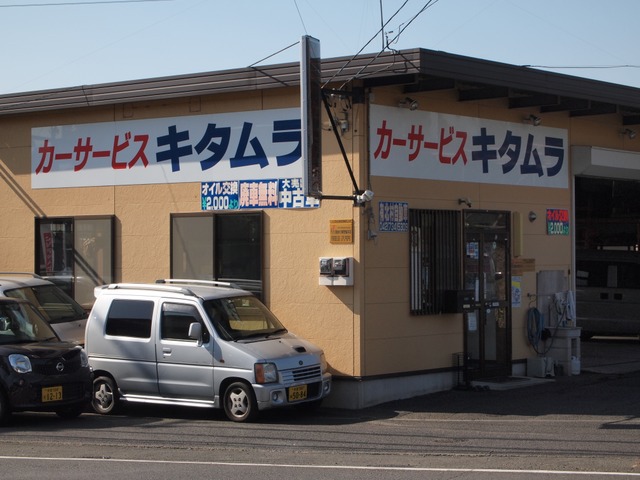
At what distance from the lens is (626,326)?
23.6 m

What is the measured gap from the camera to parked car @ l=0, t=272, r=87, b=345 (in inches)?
617

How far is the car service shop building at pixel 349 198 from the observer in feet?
48.6

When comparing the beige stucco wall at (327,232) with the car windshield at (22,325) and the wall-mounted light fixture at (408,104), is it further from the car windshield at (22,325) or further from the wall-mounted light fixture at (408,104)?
the car windshield at (22,325)

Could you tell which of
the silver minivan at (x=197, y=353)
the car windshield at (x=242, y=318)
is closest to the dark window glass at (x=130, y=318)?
A: the silver minivan at (x=197, y=353)

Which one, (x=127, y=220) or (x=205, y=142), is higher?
(x=205, y=142)

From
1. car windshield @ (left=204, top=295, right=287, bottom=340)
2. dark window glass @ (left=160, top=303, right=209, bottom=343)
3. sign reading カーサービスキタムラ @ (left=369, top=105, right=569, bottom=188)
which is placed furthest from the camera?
sign reading カーサービスキタムラ @ (left=369, top=105, right=569, bottom=188)

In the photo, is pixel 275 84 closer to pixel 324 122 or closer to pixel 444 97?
pixel 324 122

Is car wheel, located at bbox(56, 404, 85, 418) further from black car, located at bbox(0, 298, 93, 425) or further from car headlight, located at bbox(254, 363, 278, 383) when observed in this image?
car headlight, located at bbox(254, 363, 278, 383)

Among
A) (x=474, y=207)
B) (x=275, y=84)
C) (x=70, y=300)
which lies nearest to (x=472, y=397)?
(x=474, y=207)

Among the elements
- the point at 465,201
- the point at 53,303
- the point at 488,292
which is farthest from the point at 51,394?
the point at 488,292

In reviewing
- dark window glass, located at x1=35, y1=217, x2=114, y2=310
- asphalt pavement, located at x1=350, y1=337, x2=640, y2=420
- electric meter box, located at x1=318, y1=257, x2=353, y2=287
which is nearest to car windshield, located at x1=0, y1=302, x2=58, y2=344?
dark window glass, located at x1=35, y1=217, x2=114, y2=310

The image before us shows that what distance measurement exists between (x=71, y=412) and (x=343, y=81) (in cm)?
636

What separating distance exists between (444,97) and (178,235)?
5123 mm

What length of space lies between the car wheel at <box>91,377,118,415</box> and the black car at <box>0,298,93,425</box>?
571 mm
